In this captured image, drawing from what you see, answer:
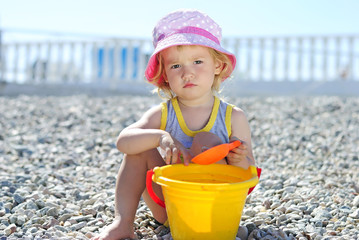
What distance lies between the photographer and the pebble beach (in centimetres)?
178

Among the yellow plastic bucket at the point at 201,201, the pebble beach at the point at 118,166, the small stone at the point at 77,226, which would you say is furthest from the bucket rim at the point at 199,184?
the small stone at the point at 77,226

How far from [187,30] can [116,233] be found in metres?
0.89

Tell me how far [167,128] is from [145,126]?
0.10 meters

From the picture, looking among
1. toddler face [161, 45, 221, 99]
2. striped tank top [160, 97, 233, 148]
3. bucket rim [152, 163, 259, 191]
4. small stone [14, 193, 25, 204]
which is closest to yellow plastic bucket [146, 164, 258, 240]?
bucket rim [152, 163, 259, 191]

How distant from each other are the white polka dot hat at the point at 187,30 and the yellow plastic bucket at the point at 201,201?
514 millimetres

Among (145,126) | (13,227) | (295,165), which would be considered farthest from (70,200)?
(295,165)

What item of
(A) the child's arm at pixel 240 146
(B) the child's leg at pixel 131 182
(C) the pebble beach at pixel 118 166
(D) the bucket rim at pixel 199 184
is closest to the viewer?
(D) the bucket rim at pixel 199 184

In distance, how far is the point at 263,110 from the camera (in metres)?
5.34

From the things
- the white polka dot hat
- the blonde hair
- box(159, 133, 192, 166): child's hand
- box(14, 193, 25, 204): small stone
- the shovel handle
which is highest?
the white polka dot hat

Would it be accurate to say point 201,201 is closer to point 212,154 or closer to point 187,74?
point 212,154

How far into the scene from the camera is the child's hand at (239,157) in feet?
5.10

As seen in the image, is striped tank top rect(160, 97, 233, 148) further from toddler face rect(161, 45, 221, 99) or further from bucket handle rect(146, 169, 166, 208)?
bucket handle rect(146, 169, 166, 208)

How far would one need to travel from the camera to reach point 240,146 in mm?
1549

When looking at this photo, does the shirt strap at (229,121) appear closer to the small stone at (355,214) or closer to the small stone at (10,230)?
the small stone at (355,214)
